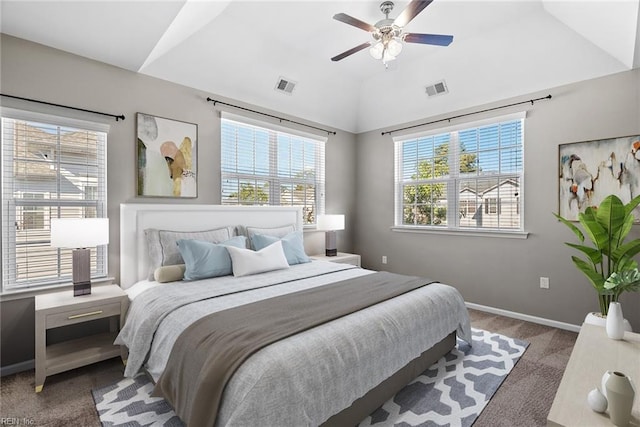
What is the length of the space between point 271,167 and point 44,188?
2.34 meters

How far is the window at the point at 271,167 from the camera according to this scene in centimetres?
380

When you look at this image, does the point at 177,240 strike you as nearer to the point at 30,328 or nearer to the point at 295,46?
the point at 30,328

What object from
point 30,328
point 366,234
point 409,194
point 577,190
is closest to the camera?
point 30,328

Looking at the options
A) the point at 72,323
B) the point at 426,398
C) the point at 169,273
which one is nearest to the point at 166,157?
the point at 169,273

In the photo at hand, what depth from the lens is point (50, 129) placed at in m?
2.65

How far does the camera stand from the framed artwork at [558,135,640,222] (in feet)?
9.61

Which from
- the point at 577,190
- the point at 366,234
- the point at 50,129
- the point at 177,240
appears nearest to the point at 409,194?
the point at 366,234

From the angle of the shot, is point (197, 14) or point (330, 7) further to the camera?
point (330, 7)

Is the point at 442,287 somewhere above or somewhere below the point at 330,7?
below

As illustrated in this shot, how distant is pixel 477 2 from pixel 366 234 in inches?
131

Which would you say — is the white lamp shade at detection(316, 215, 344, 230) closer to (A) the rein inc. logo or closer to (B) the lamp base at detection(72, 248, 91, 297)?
(B) the lamp base at detection(72, 248, 91, 297)

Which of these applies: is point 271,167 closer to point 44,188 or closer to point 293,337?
point 44,188

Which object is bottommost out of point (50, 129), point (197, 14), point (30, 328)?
point (30, 328)

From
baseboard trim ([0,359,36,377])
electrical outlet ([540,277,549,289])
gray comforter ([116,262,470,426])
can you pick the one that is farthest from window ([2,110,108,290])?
electrical outlet ([540,277,549,289])
